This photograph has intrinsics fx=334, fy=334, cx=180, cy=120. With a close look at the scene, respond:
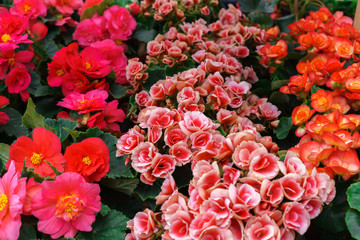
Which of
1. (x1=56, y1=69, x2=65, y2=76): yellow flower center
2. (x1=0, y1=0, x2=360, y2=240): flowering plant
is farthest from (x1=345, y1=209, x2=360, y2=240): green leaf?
(x1=56, y1=69, x2=65, y2=76): yellow flower center

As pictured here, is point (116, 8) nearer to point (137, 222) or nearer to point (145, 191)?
point (145, 191)

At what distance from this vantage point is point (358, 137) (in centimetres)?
70

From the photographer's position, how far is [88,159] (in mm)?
761

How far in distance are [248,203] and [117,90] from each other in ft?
2.12

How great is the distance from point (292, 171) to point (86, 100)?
579 millimetres

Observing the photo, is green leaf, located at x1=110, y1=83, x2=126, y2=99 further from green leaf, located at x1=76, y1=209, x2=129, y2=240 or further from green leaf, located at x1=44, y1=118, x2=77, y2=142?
green leaf, located at x1=76, y1=209, x2=129, y2=240

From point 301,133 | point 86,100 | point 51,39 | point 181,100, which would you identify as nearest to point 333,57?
point 301,133

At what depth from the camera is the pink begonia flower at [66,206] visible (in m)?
0.66

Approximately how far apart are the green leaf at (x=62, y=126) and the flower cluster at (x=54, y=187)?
76 mm

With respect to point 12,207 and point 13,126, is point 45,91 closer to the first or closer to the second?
point 13,126

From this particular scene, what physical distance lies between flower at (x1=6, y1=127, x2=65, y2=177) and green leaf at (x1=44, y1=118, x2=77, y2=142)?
0.07 meters

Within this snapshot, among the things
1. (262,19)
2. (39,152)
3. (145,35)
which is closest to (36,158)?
(39,152)

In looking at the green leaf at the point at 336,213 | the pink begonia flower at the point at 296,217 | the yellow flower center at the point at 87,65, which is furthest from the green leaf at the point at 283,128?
the yellow flower center at the point at 87,65

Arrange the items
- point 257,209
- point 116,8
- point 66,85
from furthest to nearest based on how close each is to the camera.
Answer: point 116,8
point 66,85
point 257,209
